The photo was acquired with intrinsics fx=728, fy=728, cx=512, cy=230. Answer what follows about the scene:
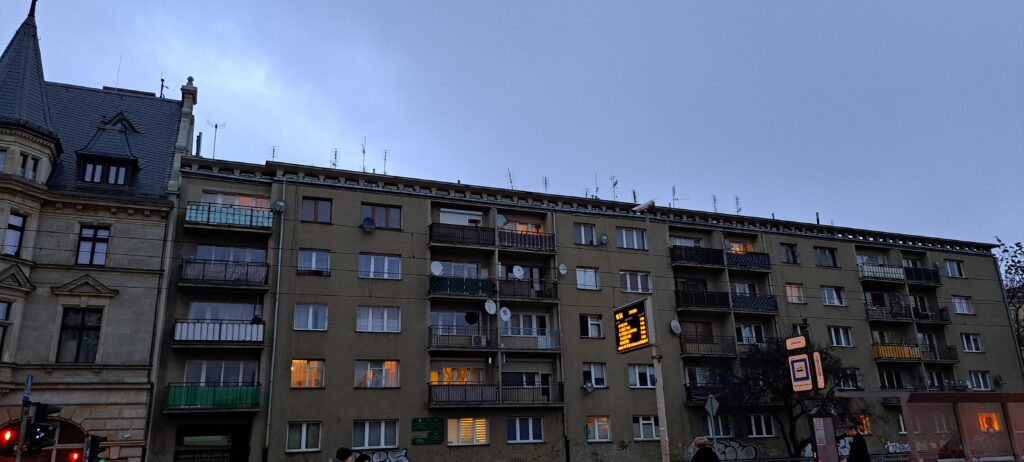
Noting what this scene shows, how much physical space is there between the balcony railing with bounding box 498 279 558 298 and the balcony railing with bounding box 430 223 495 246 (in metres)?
2.34

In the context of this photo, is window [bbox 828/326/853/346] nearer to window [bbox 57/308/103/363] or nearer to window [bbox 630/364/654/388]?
window [bbox 630/364/654/388]

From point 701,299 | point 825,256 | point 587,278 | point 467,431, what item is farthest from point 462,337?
point 825,256

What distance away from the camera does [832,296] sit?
4703cm

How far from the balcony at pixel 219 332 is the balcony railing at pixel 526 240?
13.1 metres

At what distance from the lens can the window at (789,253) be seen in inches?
1834

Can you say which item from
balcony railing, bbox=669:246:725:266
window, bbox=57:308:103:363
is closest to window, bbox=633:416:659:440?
balcony railing, bbox=669:246:725:266

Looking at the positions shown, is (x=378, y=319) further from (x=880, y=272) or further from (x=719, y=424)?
(x=880, y=272)

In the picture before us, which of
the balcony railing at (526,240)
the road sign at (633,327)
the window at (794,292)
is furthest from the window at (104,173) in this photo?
the window at (794,292)

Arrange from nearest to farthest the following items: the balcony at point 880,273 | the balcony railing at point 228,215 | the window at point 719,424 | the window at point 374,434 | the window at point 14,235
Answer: the window at point 14,235
the balcony railing at point 228,215
the window at point 374,434
the window at point 719,424
the balcony at point 880,273

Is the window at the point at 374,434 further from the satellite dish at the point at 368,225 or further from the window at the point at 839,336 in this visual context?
the window at the point at 839,336

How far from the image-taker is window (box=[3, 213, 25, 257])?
94.1 feet

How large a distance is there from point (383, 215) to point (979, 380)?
41957 millimetres

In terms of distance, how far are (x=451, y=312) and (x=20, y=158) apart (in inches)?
787

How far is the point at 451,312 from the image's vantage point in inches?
1485
